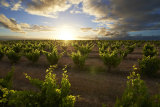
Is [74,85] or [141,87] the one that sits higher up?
[141,87]

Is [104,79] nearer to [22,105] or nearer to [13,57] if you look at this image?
[22,105]

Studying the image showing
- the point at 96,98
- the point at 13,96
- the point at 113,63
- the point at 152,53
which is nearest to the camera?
the point at 13,96

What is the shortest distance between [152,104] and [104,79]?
11.7 feet

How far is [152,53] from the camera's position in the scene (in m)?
9.23

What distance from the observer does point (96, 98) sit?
3.84 metres

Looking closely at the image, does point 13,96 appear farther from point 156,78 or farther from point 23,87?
point 156,78

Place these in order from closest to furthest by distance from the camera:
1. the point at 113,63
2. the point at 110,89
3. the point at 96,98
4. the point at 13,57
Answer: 1. the point at 96,98
2. the point at 110,89
3. the point at 113,63
4. the point at 13,57

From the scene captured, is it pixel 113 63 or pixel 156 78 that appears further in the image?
pixel 113 63

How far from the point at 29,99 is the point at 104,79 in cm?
424

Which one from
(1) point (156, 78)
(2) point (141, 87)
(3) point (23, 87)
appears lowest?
(3) point (23, 87)

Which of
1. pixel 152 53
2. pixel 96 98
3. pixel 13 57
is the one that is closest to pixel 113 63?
pixel 96 98

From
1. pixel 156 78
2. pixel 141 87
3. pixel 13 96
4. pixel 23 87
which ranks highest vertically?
pixel 141 87

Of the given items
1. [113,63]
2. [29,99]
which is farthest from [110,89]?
[29,99]

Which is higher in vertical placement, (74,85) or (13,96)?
(13,96)
